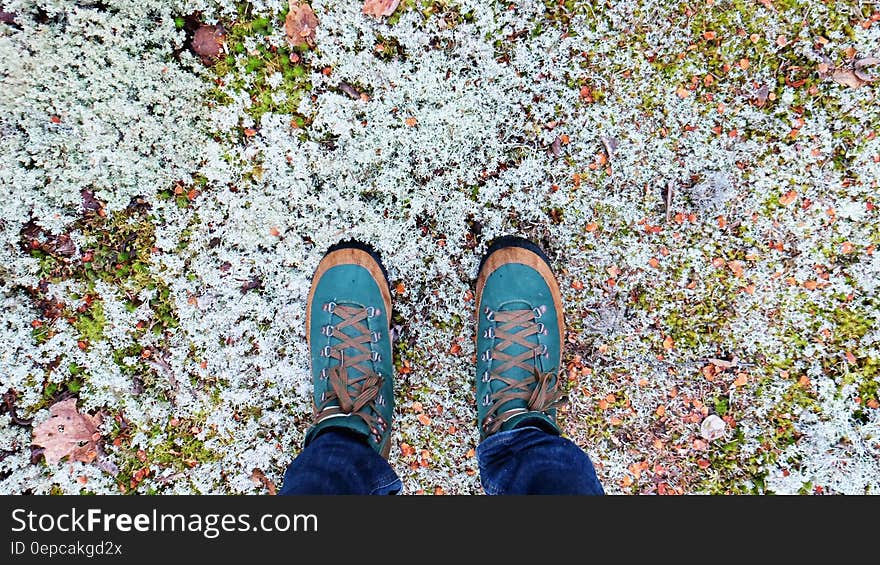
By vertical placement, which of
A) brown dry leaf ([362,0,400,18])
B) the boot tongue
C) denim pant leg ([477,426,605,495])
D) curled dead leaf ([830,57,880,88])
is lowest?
denim pant leg ([477,426,605,495])

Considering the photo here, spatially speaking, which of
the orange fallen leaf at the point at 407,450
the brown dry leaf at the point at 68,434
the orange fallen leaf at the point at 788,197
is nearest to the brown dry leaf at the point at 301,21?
the orange fallen leaf at the point at 407,450

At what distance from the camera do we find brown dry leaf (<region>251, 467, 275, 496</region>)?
3260mm

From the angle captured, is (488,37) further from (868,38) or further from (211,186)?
(868,38)

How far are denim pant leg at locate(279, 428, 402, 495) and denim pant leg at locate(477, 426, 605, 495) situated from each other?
56 centimetres

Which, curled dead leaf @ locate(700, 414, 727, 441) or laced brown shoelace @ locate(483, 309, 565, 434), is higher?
laced brown shoelace @ locate(483, 309, 565, 434)

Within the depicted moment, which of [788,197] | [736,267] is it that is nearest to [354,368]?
[736,267]

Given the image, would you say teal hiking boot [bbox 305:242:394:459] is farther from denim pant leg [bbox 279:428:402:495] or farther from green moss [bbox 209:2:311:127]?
green moss [bbox 209:2:311:127]

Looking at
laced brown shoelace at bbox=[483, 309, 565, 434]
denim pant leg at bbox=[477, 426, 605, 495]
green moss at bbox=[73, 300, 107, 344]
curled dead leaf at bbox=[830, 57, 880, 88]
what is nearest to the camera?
denim pant leg at bbox=[477, 426, 605, 495]

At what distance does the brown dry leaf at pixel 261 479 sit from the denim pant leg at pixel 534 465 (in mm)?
1457

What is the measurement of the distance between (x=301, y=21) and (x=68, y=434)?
10.2ft

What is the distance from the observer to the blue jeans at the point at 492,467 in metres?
2.45

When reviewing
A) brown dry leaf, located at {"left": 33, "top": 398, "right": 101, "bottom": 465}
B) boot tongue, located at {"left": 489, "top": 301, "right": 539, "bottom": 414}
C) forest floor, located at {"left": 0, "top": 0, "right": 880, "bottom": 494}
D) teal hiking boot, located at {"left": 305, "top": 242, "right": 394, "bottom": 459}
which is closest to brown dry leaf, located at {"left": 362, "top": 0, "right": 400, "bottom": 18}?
forest floor, located at {"left": 0, "top": 0, "right": 880, "bottom": 494}

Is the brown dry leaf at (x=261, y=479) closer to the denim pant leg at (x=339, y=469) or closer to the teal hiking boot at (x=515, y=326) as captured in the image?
the denim pant leg at (x=339, y=469)

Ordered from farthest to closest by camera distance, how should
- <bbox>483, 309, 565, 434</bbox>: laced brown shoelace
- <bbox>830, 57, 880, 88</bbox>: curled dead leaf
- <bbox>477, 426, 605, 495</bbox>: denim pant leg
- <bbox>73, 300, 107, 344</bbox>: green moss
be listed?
<bbox>73, 300, 107, 344</bbox>: green moss < <bbox>483, 309, 565, 434</bbox>: laced brown shoelace < <bbox>830, 57, 880, 88</bbox>: curled dead leaf < <bbox>477, 426, 605, 495</bbox>: denim pant leg
